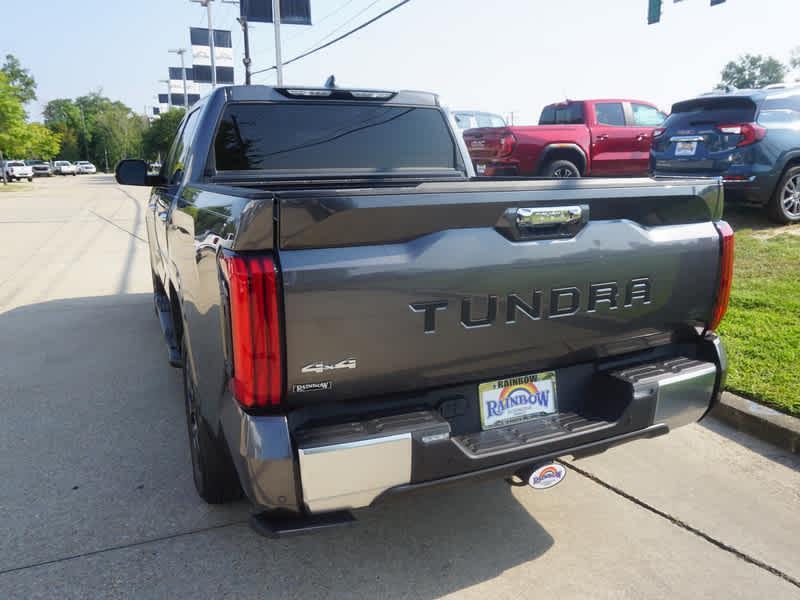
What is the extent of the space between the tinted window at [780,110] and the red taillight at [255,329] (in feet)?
28.5

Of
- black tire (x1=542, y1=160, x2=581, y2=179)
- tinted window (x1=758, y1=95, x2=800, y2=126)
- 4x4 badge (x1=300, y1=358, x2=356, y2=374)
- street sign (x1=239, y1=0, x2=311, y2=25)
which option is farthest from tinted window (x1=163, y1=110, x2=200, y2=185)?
street sign (x1=239, y1=0, x2=311, y2=25)

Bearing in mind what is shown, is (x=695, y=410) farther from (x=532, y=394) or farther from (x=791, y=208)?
(x=791, y=208)

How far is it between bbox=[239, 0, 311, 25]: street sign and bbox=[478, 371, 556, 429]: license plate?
90.1 feet

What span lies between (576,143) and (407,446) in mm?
11389

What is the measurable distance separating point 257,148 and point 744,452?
3.32 meters

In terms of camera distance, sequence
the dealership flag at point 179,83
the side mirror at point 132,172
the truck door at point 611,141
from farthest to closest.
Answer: the dealership flag at point 179,83 → the truck door at point 611,141 → the side mirror at point 132,172

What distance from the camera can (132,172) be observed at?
4.43m

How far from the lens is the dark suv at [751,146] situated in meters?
8.41

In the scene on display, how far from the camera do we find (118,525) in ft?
9.78

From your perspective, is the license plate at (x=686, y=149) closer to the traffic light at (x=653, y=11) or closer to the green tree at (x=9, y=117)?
the traffic light at (x=653, y=11)

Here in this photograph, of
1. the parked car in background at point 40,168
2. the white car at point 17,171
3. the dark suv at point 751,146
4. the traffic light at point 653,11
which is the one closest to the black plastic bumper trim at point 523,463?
the dark suv at point 751,146

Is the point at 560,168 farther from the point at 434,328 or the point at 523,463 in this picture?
the point at 434,328

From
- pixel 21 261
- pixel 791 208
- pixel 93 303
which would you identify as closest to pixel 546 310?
pixel 93 303

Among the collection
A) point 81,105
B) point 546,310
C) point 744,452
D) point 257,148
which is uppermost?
point 81,105
